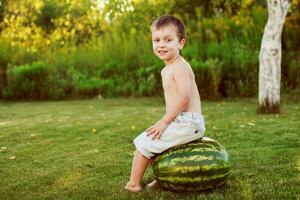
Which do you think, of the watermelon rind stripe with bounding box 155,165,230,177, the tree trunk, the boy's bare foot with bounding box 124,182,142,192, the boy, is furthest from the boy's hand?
the tree trunk

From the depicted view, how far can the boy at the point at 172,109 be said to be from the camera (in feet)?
14.4

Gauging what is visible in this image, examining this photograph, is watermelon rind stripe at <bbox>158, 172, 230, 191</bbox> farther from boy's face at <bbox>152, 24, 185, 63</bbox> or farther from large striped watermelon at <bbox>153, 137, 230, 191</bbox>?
boy's face at <bbox>152, 24, 185, 63</bbox>

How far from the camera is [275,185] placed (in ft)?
14.7

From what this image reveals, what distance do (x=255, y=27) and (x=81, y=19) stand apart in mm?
8082

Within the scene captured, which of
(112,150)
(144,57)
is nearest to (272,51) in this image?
(112,150)

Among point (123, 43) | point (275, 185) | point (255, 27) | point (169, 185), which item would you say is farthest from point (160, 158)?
point (123, 43)

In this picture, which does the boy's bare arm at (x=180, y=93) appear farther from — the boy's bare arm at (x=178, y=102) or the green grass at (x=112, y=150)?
the green grass at (x=112, y=150)

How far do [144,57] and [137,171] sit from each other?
31.9ft

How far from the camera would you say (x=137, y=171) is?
4492 millimetres

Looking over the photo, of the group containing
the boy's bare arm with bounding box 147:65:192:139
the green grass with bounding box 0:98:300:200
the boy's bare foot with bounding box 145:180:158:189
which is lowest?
the green grass with bounding box 0:98:300:200

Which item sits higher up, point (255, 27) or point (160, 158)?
point (255, 27)

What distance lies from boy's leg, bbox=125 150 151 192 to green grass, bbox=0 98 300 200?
11 cm

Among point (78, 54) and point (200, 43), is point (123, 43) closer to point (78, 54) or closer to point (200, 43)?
point (78, 54)

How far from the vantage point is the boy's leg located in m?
4.46
